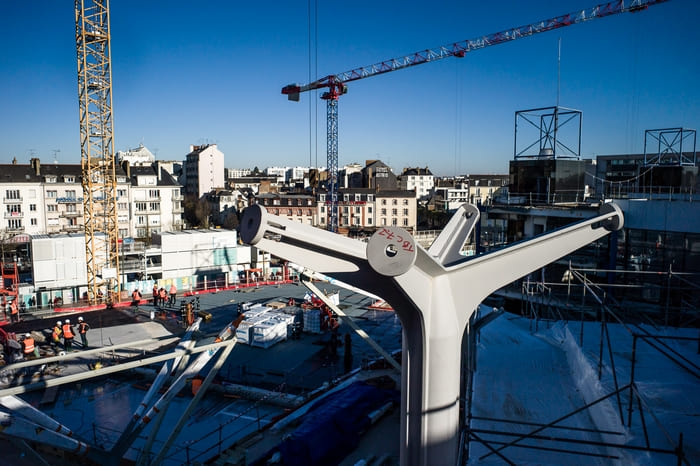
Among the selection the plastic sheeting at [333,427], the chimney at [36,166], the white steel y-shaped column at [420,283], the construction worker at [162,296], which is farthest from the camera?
the chimney at [36,166]

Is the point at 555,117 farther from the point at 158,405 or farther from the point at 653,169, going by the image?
the point at 158,405

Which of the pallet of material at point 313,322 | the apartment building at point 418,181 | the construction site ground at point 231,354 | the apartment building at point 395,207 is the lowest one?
the construction site ground at point 231,354

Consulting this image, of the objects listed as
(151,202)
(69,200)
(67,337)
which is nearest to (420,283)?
(67,337)

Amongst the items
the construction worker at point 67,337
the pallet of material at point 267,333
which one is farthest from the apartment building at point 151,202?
the pallet of material at point 267,333

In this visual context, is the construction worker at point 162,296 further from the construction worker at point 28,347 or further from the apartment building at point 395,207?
the apartment building at point 395,207

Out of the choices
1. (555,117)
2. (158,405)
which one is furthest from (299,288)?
(158,405)

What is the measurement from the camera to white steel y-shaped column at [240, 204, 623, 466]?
4.48 metres

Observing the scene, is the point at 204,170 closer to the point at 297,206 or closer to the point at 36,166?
the point at 297,206

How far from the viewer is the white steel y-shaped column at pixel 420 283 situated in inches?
176

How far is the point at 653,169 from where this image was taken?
889 inches

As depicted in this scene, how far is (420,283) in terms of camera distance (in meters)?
5.02

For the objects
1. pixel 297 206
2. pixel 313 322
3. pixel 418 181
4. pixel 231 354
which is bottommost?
pixel 231 354

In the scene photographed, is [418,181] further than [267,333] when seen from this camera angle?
Yes

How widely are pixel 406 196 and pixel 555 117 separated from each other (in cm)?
4134
